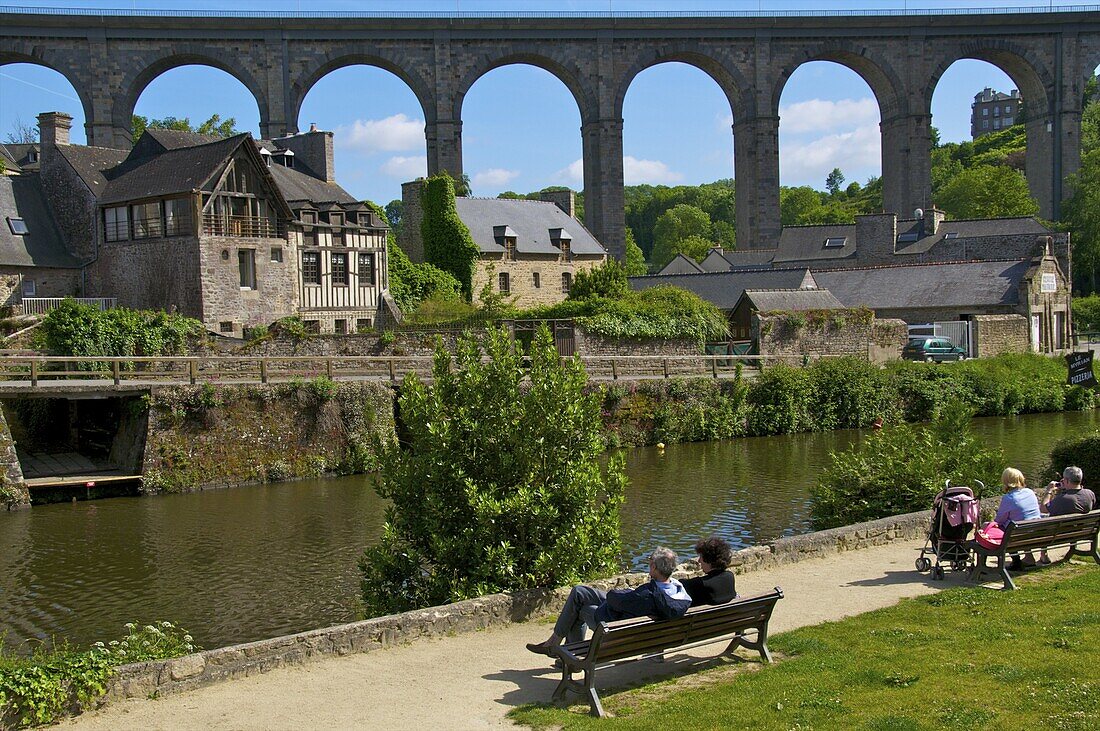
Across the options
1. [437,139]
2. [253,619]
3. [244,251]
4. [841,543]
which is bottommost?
[253,619]

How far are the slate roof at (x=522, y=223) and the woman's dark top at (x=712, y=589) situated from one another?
31.6m

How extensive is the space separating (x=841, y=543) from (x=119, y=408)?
51.6 ft

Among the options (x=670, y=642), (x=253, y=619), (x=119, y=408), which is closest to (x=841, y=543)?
(x=670, y=642)

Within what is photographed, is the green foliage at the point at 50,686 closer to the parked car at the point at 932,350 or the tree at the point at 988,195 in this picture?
the parked car at the point at 932,350

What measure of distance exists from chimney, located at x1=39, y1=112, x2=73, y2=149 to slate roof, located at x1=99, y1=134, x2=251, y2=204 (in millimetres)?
2415

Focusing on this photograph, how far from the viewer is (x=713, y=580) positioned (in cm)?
731

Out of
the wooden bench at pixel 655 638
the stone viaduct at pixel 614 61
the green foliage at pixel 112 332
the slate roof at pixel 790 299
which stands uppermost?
the stone viaduct at pixel 614 61

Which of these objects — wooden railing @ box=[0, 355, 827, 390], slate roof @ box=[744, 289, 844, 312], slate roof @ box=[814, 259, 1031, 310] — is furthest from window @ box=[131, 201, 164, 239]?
slate roof @ box=[814, 259, 1031, 310]

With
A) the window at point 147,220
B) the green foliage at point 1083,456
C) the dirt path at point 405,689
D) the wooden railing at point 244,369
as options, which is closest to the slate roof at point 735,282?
the wooden railing at point 244,369

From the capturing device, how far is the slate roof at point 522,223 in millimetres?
39219

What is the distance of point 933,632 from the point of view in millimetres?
7473

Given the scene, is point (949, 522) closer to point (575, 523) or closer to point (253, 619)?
point (575, 523)

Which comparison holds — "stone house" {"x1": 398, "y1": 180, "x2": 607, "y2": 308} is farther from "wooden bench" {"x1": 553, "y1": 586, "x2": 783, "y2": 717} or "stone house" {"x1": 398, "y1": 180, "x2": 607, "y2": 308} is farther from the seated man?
"wooden bench" {"x1": 553, "y1": 586, "x2": 783, "y2": 717}

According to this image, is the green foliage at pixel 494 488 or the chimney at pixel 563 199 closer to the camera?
the green foliage at pixel 494 488
